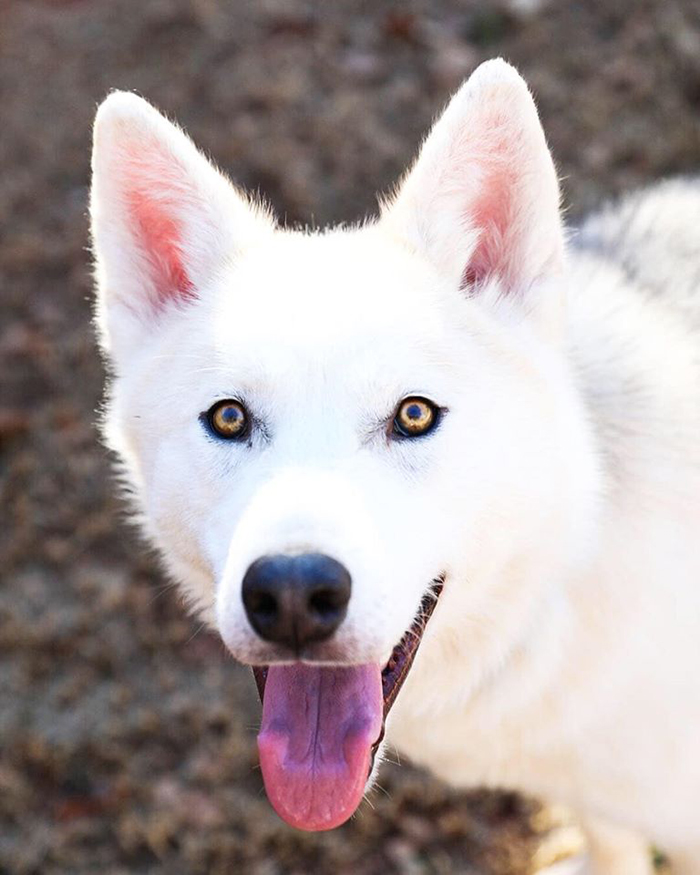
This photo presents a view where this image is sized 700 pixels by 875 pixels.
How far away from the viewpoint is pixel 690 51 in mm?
5445

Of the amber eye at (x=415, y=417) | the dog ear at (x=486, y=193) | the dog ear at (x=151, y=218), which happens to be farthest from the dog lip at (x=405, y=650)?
the dog ear at (x=151, y=218)

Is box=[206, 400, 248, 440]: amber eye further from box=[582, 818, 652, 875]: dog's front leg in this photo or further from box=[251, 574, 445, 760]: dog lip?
box=[582, 818, 652, 875]: dog's front leg

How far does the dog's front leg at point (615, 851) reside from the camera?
10.3ft

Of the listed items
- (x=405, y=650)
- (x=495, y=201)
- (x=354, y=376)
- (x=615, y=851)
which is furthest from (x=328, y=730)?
(x=615, y=851)

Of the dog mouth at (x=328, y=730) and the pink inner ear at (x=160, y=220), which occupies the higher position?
the pink inner ear at (x=160, y=220)

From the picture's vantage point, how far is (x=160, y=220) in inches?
104

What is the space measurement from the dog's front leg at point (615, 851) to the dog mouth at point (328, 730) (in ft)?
3.77

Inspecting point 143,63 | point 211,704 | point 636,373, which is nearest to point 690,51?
point 143,63

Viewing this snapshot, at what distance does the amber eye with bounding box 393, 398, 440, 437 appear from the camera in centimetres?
220

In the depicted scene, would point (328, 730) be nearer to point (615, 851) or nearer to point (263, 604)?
point (263, 604)

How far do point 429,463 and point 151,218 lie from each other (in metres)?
0.97

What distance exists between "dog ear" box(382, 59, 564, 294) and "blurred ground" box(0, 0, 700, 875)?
1.88 meters

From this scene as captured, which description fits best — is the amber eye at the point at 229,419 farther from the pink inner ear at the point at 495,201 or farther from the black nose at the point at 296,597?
the pink inner ear at the point at 495,201

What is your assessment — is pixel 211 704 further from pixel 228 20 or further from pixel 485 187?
pixel 228 20
